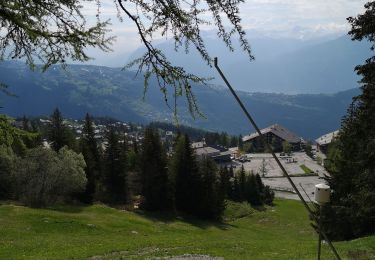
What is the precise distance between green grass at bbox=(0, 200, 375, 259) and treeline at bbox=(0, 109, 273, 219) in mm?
4230

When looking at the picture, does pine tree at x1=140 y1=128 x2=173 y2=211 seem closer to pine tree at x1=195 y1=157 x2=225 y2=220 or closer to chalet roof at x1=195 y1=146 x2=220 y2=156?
pine tree at x1=195 y1=157 x2=225 y2=220

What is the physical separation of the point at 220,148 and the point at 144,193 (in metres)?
145

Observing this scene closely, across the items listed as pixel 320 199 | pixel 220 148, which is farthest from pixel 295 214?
pixel 220 148

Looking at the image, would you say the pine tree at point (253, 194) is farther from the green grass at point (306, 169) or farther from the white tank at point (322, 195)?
the white tank at point (322, 195)

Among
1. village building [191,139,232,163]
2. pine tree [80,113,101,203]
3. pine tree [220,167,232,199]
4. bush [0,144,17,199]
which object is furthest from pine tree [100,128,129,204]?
village building [191,139,232,163]

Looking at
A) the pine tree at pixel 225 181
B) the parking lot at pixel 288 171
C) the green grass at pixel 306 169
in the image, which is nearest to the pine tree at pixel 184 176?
the pine tree at pixel 225 181

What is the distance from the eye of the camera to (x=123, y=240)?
29.4 metres

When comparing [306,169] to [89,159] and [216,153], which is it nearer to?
[216,153]

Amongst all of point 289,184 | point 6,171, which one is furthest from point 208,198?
point 289,184

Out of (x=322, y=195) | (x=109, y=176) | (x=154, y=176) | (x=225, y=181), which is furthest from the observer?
(x=225, y=181)

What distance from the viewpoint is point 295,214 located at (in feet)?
236

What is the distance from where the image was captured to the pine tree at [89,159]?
56303mm

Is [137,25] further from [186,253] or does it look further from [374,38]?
[186,253]

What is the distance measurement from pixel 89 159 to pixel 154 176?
977 cm
